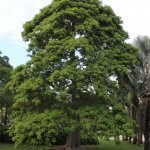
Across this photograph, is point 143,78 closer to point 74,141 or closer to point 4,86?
point 74,141

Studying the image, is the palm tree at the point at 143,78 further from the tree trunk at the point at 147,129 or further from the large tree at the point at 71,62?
the large tree at the point at 71,62

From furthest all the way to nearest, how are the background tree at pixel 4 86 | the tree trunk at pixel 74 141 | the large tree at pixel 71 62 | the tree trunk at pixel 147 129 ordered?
the background tree at pixel 4 86 → the tree trunk at pixel 147 129 → the tree trunk at pixel 74 141 → the large tree at pixel 71 62

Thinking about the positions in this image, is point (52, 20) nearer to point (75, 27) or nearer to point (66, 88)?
point (75, 27)

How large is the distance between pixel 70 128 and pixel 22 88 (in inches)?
121

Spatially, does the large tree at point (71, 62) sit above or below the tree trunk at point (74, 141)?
above

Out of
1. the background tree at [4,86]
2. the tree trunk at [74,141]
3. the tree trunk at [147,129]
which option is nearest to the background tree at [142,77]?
the tree trunk at [147,129]

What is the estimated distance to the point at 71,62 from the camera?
15227 millimetres

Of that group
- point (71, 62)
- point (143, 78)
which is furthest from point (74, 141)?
point (143, 78)

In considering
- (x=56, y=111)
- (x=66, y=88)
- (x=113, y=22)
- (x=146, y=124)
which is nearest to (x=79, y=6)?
(x=113, y=22)

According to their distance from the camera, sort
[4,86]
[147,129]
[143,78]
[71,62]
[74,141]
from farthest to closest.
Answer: [4,86] < [143,78] < [147,129] < [74,141] < [71,62]

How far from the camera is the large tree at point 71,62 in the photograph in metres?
14.7

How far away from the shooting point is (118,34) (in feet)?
56.2

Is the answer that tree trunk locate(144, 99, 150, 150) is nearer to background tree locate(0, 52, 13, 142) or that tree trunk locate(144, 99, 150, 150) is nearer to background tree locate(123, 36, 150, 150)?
background tree locate(123, 36, 150, 150)

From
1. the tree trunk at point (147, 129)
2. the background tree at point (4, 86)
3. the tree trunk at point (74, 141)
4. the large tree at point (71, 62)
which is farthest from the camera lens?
the background tree at point (4, 86)
